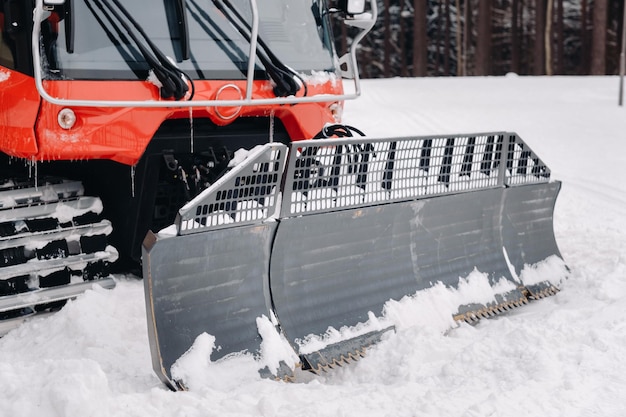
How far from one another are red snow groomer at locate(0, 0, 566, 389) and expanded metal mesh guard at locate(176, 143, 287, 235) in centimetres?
1

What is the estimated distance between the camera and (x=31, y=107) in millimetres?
3873

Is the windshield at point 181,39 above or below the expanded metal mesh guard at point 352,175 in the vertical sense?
above

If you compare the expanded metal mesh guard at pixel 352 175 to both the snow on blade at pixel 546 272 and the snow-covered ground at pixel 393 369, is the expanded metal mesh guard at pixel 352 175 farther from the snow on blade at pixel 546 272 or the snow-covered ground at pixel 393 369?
the snow-covered ground at pixel 393 369

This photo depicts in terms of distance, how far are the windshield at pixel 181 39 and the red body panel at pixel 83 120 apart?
72mm

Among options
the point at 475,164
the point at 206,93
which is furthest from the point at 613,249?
the point at 206,93

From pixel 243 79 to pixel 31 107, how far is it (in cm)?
120

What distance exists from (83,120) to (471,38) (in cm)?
3442

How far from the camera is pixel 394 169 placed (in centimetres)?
429

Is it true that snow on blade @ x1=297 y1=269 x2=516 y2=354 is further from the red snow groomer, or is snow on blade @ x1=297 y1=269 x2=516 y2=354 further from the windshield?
the windshield

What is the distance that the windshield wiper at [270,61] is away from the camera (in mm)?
4438

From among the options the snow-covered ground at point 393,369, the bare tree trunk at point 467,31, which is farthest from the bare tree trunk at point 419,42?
the snow-covered ground at point 393,369

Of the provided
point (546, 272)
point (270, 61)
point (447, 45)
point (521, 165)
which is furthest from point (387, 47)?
point (270, 61)

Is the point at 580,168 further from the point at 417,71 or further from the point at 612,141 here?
the point at 417,71

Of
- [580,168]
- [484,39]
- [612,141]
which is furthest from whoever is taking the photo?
[484,39]
